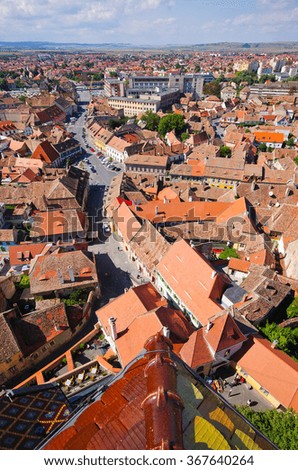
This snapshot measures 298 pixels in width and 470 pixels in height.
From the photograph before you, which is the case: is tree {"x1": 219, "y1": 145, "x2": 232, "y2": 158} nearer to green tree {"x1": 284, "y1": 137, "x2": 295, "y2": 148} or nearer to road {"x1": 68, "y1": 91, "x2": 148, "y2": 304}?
green tree {"x1": 284, "y1": 137, "x2": 295, "y2": 148}

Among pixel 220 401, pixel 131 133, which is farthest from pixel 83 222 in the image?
pixel 131 133

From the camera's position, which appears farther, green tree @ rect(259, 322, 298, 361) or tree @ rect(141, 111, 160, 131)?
tree @ rect(141, 111, 160, 131)

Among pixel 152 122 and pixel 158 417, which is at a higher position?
pixel 152 122

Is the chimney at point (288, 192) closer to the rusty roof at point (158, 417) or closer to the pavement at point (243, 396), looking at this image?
the pavement at point (243, 396)

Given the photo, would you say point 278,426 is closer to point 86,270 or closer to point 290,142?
point 86,270

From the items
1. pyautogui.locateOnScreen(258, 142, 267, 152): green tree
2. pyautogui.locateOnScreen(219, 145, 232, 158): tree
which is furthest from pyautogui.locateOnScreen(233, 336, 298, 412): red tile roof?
pyautogui.locateOnScreen(258, 142, 267, 152): green tree

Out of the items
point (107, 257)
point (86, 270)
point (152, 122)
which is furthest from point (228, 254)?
point (152, 122)

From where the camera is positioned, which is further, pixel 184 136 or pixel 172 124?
pixel 172 124
